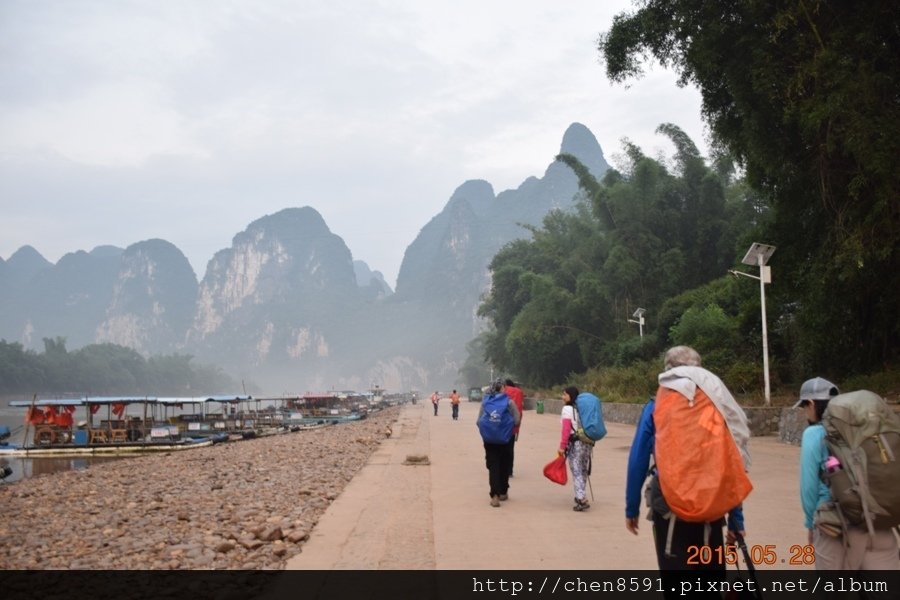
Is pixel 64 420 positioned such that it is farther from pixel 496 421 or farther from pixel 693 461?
pixel 693 461

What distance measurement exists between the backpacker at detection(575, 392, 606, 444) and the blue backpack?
82cm

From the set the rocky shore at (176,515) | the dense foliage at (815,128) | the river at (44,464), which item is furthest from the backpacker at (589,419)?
the river at (44,464)

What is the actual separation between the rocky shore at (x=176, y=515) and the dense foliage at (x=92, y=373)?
281 ft

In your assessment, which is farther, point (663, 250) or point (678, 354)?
point (663, 250)

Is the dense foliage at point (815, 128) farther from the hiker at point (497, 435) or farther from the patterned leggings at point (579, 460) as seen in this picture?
the hiker at point (497, 435)

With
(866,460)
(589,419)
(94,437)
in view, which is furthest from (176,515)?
(94,437)

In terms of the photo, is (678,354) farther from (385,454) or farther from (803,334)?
(385,454)

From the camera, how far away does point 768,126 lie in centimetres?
1283

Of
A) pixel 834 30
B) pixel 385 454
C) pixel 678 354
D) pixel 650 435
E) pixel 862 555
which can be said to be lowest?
pixel 385 454

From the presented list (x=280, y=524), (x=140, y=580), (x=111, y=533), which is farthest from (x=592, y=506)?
(x=111, y=533)

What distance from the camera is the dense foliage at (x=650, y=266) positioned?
2791 centimetres

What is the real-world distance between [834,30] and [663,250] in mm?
20865

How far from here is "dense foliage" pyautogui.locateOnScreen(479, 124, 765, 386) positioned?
27.9 meters

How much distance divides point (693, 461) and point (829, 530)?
82cm
